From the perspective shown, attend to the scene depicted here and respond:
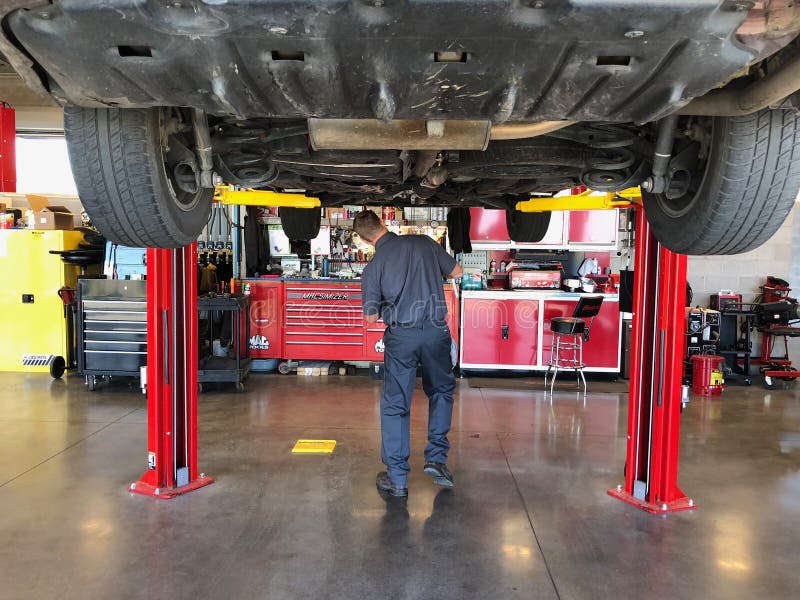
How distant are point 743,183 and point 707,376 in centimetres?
446

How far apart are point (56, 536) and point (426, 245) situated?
6.90 ft

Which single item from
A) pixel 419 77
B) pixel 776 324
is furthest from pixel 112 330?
pixel 776 324

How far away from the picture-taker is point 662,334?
2.72 m

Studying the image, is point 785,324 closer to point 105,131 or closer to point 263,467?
point 263,467

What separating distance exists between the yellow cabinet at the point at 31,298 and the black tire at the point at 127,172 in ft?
16.7

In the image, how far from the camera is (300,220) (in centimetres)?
400

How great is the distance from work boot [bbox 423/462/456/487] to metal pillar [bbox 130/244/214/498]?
117cm

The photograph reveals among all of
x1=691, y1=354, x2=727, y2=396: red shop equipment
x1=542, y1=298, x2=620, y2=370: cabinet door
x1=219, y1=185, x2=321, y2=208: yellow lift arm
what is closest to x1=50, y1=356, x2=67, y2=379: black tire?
x1=219, y1=185, x2=321, y2=208: yellow lift arm

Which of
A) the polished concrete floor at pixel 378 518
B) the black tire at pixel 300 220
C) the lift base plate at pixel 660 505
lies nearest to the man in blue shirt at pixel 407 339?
the polished concrete floor at pixel 378 518

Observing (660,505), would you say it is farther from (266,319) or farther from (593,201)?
(266,319)

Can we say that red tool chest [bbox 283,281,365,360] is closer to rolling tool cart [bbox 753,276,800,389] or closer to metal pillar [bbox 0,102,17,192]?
metal pillar [bbox 0,102,17,192]

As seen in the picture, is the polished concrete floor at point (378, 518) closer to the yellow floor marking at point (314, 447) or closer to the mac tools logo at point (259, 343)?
the yellow floor marking at point (314, 447)

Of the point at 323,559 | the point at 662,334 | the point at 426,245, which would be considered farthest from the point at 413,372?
the point at 662,334

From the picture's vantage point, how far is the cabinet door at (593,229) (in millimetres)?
6348
